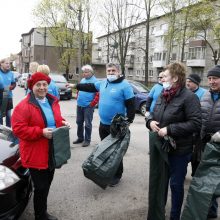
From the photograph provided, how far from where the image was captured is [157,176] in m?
3.29

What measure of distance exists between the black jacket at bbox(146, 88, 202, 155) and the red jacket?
4.04 feet

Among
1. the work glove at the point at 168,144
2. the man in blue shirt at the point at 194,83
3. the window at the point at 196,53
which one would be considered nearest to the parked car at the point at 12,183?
the work glove at the point at 168,144

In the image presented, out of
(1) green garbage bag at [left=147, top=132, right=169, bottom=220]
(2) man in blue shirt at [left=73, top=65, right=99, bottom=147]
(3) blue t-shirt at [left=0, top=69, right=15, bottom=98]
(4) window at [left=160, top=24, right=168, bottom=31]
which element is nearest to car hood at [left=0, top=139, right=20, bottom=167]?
(1) green garbage bag at [left=147, top=132, right=169, bottom=220]

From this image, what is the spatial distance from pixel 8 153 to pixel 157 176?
1585 mm

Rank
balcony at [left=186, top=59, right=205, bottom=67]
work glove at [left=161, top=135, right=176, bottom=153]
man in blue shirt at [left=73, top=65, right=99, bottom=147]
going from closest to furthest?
1. work glove at [left=161, top=135, right=176, bottom=153]
2. man in blue shirt at [left=73, top=65, right=99, bottom=147]
3. balcony at [left=186, top=59, right=205, bottom=67]

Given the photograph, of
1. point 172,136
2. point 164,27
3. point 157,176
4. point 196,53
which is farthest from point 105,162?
point 164,27

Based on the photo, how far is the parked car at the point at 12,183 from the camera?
2.84 m

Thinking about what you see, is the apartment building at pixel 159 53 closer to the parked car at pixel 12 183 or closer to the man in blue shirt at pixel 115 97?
the man in blue shirt at pixel 115 97

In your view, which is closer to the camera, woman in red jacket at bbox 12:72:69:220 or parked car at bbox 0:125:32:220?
parked car at bbox 0:125:32:220

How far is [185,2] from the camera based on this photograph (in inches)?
1076

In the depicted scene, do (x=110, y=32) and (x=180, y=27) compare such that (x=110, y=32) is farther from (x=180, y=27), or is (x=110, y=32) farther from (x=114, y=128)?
(x=114, y=128)

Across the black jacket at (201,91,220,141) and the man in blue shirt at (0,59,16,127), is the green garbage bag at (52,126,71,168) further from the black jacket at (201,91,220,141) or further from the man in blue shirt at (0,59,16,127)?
the man in blue shirt at (0,59,16,127)

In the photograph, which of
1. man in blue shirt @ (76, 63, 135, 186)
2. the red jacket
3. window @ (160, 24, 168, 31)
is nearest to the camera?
the red jacket

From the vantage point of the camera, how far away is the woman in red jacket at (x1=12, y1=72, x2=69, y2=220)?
3012mm
